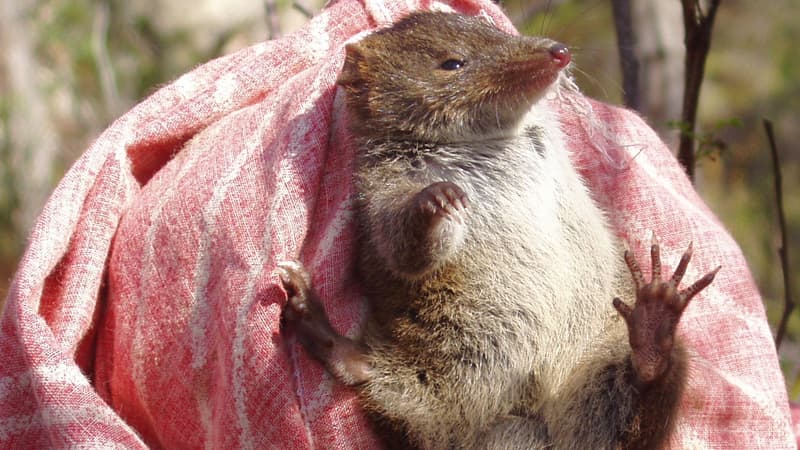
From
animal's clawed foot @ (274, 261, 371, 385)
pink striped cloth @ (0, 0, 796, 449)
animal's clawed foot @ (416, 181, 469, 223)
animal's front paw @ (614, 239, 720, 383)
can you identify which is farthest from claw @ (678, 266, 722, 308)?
animal's clawed foot @ (274, 261, 371, 385)

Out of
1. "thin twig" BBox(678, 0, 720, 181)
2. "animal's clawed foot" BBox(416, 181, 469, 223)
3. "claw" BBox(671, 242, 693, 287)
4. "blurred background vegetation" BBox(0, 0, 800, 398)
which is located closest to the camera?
"animal's clawed foot" BBox(416, 181, 469, 223)

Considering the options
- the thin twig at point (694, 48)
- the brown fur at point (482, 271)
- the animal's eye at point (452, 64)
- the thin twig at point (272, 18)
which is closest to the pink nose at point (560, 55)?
the brown fur at point (482, 271)

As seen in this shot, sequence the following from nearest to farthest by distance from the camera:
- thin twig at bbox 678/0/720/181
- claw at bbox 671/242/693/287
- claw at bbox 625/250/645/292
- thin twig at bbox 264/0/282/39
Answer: claw at bbox 671/242/693/287 → claw at bbox 625/250/645/292 → thin twig at bbox 678/0/720/181 → thin twig at bbox 264/0/282/39

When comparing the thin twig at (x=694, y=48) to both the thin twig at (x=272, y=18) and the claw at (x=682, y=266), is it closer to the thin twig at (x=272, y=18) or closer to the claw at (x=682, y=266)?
the claw at (x=682, y=266)

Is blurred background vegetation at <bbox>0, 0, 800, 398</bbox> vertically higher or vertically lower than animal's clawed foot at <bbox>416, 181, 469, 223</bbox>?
higher

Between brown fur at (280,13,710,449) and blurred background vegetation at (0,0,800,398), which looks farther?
blurred background vegetation at (0,0,800,398)

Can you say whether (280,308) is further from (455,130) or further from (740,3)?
(740,3)

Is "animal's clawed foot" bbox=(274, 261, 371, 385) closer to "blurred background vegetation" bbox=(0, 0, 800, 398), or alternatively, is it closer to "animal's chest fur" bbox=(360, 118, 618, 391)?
"animal's chest fur" bbox=(360, 118, 618, 391)
